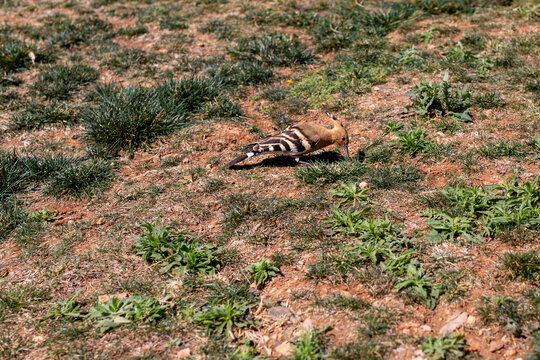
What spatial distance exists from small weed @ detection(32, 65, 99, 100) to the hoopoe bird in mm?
3511

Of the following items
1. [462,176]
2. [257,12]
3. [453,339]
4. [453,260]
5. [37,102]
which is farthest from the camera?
[257,12]

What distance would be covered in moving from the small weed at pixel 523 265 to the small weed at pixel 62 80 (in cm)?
641

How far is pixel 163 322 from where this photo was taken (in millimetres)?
3771

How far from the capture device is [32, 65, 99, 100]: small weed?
7441 mm

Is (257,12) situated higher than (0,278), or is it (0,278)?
(257,12)

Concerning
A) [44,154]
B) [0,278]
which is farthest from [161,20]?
[0,278]

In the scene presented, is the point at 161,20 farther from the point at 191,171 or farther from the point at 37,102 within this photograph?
the point at 191,171

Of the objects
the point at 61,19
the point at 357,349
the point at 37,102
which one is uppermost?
the point at 61,19

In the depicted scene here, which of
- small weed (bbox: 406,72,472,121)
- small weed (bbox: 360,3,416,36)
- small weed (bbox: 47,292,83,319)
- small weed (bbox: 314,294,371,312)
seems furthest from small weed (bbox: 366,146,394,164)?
small weed (bbox: 360,3,416,36)

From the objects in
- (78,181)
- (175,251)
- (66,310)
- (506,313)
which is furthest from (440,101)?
(66,310)

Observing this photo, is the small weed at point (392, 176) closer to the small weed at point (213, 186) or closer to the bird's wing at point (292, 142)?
the bird's wing at point (292, 142)

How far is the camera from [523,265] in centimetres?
382

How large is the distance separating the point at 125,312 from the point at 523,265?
3113 millimetres

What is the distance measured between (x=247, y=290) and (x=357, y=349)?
3.41 ft
